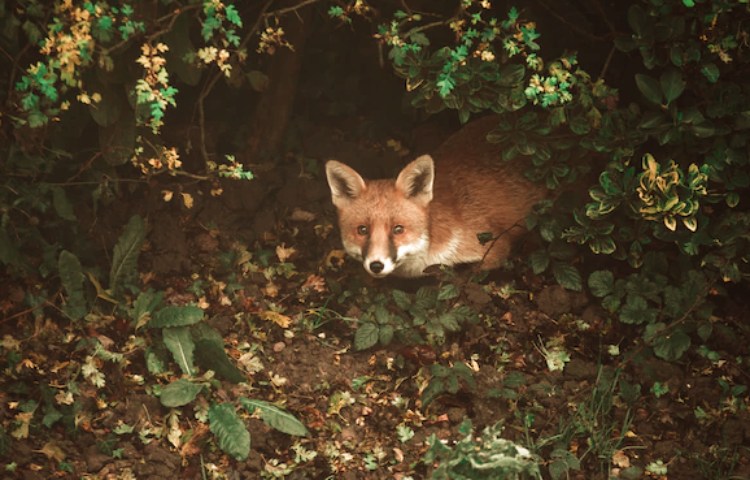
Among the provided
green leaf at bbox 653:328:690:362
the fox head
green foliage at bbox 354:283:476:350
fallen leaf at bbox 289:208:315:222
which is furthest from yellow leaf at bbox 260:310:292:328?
green leaf at bbox 653:328:690:362

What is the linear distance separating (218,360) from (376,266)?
0.97 metres

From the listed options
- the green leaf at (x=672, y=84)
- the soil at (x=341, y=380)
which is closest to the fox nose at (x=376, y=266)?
the soil at (x=341, y=380)

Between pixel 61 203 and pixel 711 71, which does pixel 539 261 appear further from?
pixel 61 203

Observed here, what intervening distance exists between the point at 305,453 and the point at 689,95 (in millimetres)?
2649

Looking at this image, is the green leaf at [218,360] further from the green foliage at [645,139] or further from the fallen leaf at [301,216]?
the green foliage at [645,139]

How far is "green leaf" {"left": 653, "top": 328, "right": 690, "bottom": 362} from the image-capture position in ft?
11.6

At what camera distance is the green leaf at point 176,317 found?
137 inches

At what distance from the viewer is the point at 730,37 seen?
3029 millimetres

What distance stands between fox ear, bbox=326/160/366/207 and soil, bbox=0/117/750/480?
0.44 metres

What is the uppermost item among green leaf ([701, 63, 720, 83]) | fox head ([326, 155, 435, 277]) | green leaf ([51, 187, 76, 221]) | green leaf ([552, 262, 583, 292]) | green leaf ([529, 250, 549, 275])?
green leaf ([701, 63, 720, 83])

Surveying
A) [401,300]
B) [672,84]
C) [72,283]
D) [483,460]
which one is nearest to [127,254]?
[72,283]

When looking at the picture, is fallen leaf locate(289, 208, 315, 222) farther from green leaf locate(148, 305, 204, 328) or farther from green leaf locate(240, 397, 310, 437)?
green leaf locate(240, 397, 310, 437)

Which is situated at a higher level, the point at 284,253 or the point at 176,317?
the point at 176,317

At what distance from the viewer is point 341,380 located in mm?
3676
